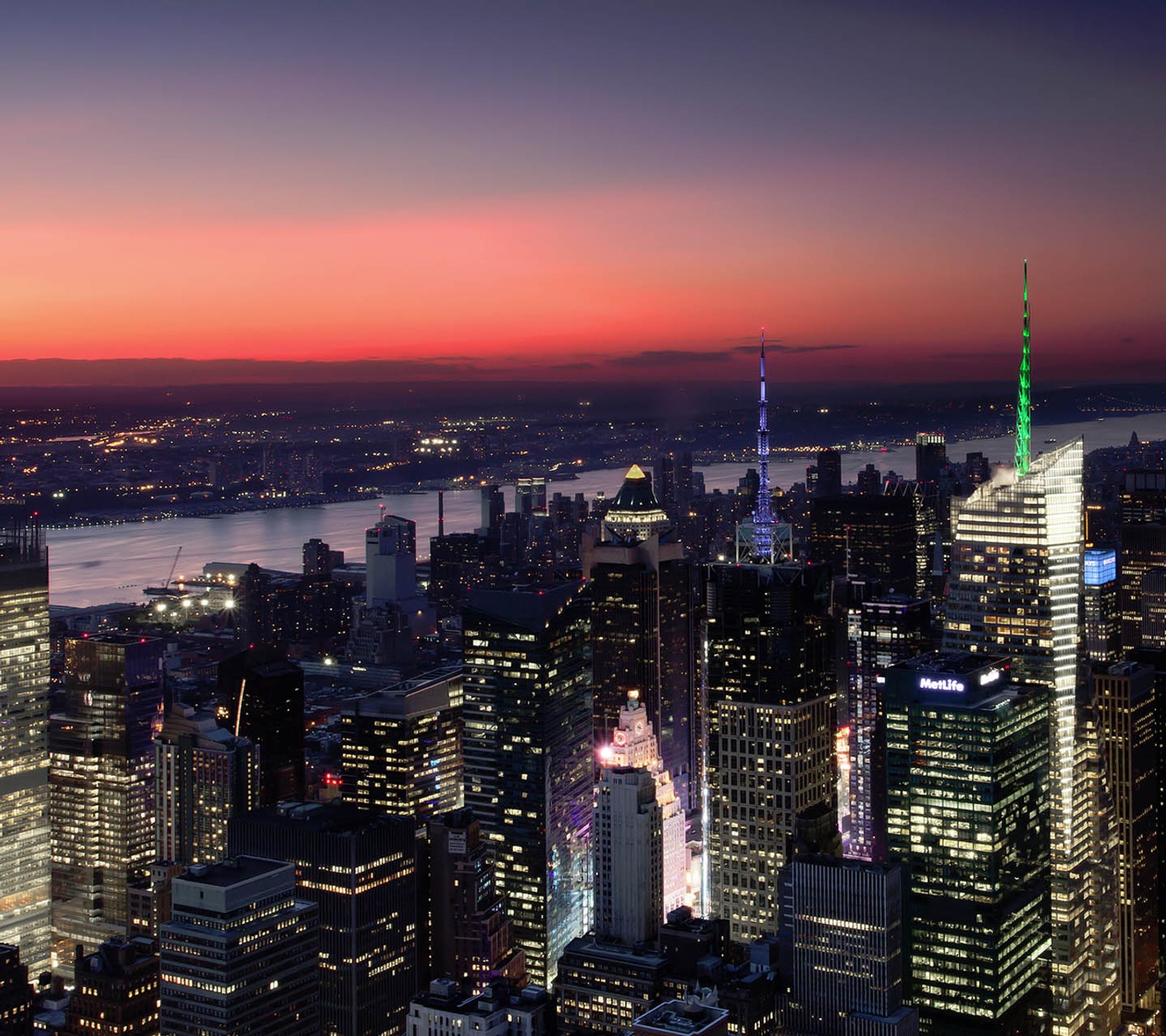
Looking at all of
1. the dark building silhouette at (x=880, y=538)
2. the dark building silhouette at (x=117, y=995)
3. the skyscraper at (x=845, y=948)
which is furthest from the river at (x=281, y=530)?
the dark building silhouette at (x=117, y=995)

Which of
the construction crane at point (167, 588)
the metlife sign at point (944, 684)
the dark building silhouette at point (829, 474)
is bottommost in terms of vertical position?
the construction crane at point (167, 588)

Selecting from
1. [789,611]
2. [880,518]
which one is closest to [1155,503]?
[880,518]

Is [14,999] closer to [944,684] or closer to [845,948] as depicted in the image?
[845,948]

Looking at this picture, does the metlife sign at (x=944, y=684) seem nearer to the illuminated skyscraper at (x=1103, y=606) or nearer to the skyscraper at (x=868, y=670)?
the skyscraper at (x=868, y=670)

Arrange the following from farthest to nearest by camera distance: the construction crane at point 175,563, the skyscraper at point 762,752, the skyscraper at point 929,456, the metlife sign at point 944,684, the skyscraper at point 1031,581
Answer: the construction crane at point 175,563
the skyscraper at point 929,456
the skyscraper at point 762,752
the skyscraper at point 1031,581
the metlife sign at point 944,684

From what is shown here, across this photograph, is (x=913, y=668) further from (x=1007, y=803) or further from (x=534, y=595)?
(x=534, y=595)

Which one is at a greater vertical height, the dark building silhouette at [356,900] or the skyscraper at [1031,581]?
the skyscraper at [1031,581]

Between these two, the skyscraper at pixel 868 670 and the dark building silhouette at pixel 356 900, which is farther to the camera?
the skyscraper at pixel 868 670
